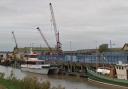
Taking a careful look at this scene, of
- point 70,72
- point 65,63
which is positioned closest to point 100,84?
point 70,72

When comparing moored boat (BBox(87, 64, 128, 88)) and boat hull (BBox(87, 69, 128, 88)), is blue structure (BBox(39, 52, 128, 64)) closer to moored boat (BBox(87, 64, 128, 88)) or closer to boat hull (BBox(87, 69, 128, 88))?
boat hull (BBox(87, 69, 128, 88))

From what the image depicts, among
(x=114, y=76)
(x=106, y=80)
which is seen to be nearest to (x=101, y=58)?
(x=106, y=80)

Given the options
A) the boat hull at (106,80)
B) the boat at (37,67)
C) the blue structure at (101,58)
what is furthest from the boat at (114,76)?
the boat at (37,67)

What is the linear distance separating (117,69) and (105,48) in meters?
75.9

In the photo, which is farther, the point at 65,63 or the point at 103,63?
the point at 65,63

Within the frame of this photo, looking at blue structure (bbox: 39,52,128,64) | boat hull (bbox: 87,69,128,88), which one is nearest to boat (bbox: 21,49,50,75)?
blue structure (bbox: 39,52,128,64)

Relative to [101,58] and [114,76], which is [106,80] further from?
[101,58]

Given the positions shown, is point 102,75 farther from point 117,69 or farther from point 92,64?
point 92,64

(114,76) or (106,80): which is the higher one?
(114,76)

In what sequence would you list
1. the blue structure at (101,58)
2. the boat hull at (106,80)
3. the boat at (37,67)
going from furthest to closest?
the boat at (37,67) → the blue structure at (101,58) → the boat hull at (106,80)

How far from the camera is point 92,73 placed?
2438 inches

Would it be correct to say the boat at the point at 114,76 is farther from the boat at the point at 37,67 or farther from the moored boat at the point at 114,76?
the boat at the point at 37,67

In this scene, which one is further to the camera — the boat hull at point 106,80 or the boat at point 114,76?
the boat at point 114,76

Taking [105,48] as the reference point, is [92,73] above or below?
below
